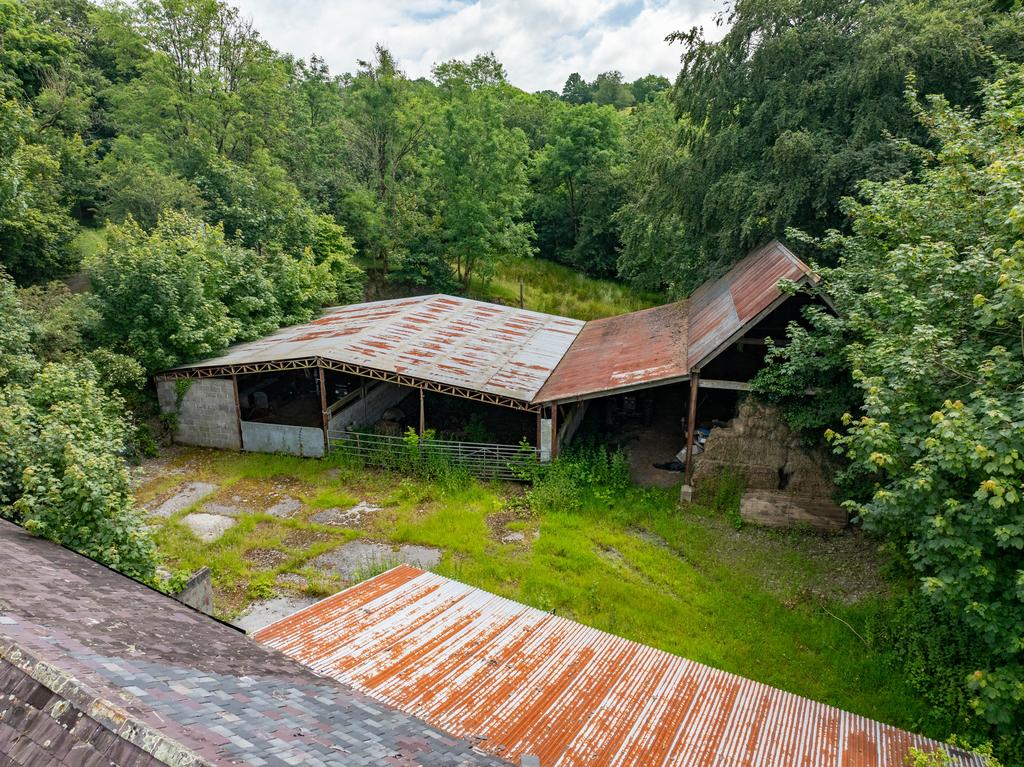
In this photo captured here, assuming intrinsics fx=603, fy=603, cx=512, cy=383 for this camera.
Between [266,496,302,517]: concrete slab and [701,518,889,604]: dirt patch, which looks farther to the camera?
[266,496,302,517]: concrete slab

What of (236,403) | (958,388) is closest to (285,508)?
(236,403)

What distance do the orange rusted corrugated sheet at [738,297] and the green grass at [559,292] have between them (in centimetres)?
1507

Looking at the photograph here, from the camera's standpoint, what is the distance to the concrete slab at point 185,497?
13680 millimetres

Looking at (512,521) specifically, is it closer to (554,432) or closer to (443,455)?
(554,432)

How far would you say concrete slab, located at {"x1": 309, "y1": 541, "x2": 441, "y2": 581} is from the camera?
11.5 metres

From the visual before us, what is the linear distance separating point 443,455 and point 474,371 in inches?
93.0

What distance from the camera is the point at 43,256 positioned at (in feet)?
68.9

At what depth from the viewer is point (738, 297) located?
48.6ft

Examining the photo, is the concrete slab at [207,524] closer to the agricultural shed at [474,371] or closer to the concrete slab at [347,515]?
the concrete slab at [347,515]

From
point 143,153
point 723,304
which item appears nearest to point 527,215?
point 143,153

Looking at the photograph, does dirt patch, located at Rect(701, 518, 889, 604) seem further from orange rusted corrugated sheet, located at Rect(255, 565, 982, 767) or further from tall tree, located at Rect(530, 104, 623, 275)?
tall tree, located at Rect(530, 104, 623, 275)

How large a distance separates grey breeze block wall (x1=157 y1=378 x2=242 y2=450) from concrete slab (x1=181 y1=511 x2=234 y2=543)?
3706 mm

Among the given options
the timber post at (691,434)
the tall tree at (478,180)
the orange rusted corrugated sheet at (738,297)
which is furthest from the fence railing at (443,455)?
the tall tree at (478,180)

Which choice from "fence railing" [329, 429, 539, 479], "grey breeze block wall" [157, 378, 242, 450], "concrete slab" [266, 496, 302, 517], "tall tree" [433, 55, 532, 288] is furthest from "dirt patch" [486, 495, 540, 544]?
"tall tree" [433, 55, 532, 288]
